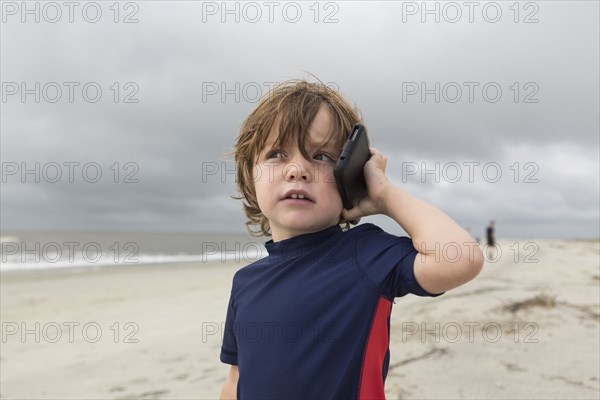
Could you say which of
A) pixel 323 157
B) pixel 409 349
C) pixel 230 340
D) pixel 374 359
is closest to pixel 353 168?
pixel 323 157

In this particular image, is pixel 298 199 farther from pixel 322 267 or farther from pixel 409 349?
pixel 409 349

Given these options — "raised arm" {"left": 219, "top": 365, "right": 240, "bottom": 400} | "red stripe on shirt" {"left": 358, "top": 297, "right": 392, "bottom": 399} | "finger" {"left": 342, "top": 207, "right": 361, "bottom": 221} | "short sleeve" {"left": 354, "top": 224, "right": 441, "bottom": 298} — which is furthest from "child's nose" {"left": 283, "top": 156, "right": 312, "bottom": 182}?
"raised arm" {"left": 219, "top": 365, "right": 240, "bottom": 400}

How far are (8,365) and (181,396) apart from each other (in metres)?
2.28

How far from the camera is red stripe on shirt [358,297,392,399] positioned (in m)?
1.24

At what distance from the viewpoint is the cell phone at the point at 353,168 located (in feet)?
4.20

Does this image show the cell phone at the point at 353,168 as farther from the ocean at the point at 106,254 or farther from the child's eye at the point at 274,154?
the ocean at the point at 106,254

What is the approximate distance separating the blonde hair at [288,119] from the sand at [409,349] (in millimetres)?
1983

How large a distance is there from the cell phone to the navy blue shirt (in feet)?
0.43

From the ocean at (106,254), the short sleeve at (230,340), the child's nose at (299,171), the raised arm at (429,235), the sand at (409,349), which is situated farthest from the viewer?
the ocean at (106,254)

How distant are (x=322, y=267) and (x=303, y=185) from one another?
0.27 m

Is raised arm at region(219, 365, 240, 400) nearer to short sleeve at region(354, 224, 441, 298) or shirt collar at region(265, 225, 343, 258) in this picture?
shirt collar at region(265, 225, 343, 258)

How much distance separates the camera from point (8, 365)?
4137 millimetres

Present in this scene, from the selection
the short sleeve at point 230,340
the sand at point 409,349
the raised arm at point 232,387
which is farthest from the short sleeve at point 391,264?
the sand at point 409,349

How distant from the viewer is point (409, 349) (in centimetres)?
359
